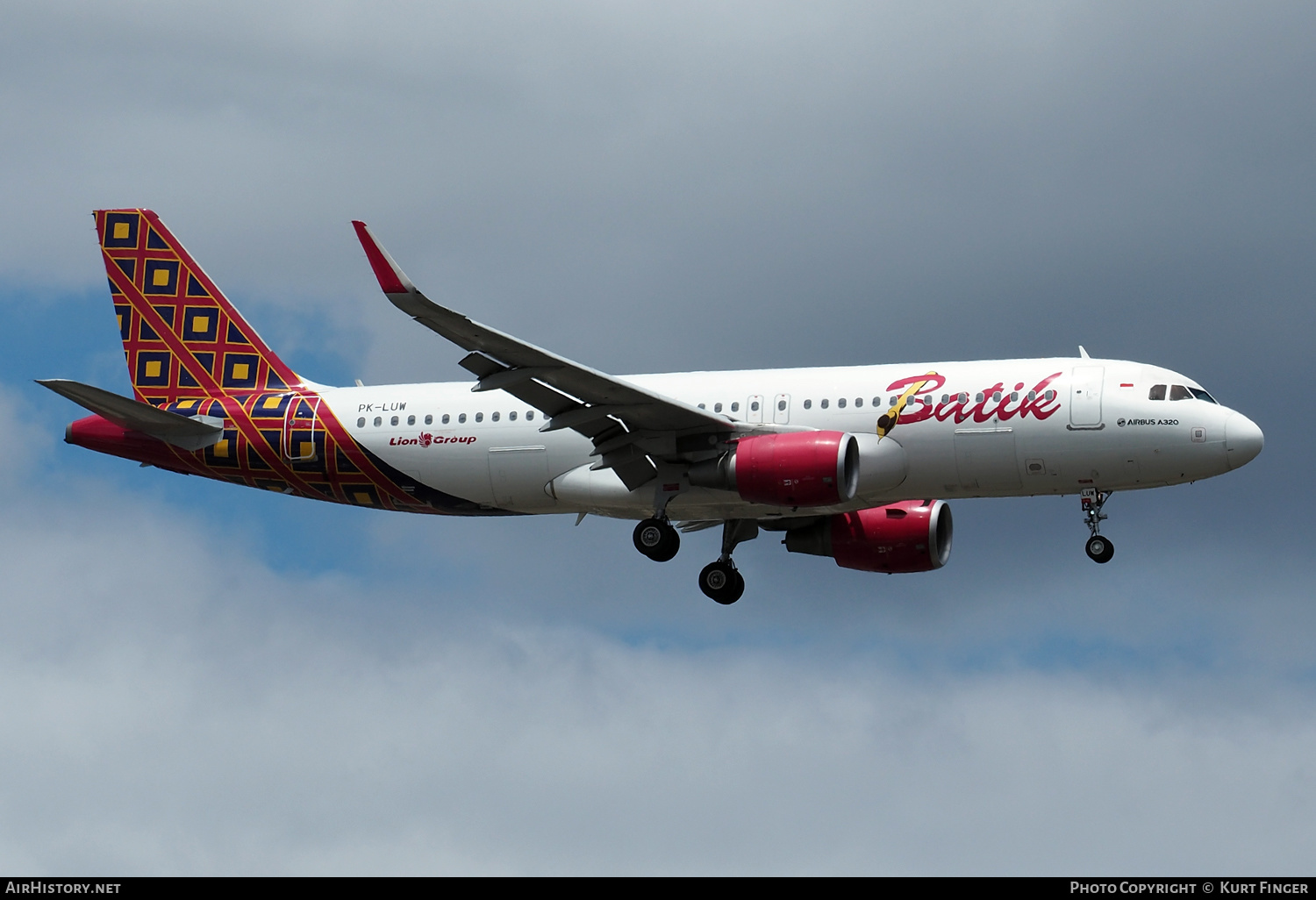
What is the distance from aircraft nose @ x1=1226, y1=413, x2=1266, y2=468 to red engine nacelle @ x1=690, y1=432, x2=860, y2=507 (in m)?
8.46

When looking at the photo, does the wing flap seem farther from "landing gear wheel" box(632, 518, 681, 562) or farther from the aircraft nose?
the aircraft nose

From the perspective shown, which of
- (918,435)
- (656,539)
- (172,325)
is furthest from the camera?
(172,325)

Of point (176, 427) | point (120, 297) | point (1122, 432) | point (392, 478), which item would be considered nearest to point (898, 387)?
point (1122, 432)

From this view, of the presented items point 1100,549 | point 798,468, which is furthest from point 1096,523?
point 798,468

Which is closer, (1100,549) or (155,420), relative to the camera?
(1100,549)

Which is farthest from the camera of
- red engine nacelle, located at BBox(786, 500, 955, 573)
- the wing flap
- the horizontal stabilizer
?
red engine nacelle, located at BBox(786, 500, 955, 573)

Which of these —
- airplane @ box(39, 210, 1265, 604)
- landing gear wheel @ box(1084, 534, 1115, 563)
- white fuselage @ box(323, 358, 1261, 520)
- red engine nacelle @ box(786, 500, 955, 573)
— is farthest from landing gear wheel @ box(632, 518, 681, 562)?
landing gear wheel @ box(1084, 534, 1115, 563)

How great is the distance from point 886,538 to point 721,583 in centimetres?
491

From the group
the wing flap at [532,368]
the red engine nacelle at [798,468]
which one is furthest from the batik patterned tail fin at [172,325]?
the red engine nacelle at [798,468]

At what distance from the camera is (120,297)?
51219mm

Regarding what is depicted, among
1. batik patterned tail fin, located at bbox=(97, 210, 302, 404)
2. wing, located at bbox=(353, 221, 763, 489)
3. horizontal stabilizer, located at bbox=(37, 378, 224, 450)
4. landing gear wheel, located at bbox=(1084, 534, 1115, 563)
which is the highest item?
batik patterned tail fin, located at bbox=(97, 210, 302, 404)

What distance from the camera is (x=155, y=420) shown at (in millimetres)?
46906

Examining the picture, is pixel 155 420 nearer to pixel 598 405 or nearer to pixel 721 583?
pixel 598 405

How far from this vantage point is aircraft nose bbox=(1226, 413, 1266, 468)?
4138 cm
